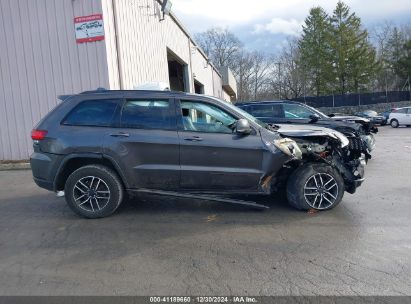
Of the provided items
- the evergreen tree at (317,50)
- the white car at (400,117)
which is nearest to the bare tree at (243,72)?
the evergreen tree at (317,50)

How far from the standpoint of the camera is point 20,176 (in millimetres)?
9531

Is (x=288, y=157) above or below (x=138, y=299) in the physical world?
above

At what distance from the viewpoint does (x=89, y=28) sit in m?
10.4

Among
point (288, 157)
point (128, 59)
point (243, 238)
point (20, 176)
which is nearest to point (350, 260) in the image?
point (243, 238)

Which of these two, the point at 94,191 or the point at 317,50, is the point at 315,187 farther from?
the point at 317,50

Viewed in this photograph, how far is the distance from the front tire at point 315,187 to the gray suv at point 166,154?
0.01m

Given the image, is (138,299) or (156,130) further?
(156,130)

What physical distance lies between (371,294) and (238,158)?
102 inches

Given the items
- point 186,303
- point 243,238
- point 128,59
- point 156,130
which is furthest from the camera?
point 128,59

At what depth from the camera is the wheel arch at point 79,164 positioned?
5.49 metres

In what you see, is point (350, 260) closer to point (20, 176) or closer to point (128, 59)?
point (20, 176)

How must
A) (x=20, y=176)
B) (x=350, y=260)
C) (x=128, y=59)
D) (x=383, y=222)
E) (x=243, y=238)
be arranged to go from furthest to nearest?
(x=128, y=59) → (x=20, y=176) → (x=383, y=222) → (x=243, y=238) → (x=350, y=260)

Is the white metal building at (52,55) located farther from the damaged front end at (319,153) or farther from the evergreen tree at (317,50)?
the evergreen tree at (317,50)

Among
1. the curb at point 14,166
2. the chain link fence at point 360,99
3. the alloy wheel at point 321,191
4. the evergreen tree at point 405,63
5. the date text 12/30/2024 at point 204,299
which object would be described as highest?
the evergreen tree at point 405,63
